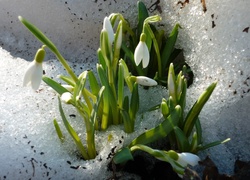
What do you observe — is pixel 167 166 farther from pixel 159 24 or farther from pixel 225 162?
pixel 159 24

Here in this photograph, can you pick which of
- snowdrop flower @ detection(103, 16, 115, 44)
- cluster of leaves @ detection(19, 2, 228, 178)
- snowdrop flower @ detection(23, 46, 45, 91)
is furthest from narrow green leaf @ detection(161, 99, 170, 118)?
snowdrop flower @ detection(23, 46, 45, 91)

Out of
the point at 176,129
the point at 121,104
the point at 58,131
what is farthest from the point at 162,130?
the point at 58,131

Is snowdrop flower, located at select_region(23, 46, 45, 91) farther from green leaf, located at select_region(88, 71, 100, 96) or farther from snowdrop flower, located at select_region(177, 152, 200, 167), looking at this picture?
snowdrop flower, located at select_region(177, 152, 200, 167)

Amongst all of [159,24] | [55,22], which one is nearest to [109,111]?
[159,24]

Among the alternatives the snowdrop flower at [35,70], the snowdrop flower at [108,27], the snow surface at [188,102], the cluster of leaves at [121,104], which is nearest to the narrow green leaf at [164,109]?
the cluster of leaves at [121,104]

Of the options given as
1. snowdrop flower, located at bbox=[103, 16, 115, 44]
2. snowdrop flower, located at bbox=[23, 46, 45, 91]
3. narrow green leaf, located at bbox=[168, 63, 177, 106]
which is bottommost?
narrow green leaf, located at bbox=[168, 63, 177, 106]

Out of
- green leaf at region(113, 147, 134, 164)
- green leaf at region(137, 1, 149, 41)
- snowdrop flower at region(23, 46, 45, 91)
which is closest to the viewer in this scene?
snowdrop flower at region(23, 46, 45, 91)
